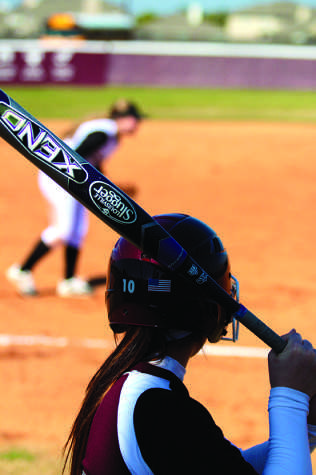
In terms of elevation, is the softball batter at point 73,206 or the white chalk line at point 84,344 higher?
the softball batter at point 73,206

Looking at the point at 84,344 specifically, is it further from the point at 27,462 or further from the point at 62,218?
the point at 27,462

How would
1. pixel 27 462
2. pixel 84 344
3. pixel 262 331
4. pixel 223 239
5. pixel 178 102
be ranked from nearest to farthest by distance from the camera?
pixel 262 331 < pixel 27 462 < pixel 84 344 < pixel 223 239 < pixel 178 102

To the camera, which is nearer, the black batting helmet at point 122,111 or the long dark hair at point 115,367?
the long dark hair at point 115,367

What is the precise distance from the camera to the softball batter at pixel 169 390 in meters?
1.47

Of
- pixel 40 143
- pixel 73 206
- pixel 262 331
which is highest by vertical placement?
pixel 73 206

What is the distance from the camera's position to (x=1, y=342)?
5.83 meters

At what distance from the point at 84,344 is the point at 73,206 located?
174 cm

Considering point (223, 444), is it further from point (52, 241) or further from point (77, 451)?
point (52, 241)

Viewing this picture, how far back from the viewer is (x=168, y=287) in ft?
5.58

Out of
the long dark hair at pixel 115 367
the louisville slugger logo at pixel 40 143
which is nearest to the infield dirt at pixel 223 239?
the long dark hair at pixel 115 367

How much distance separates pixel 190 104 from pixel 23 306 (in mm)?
17385

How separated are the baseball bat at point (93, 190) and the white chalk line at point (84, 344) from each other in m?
4.17

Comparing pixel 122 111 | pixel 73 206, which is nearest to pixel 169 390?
pixel 73 206

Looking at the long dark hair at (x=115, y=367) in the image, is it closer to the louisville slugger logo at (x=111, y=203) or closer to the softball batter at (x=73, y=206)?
the louisville slugger logo at (x=111, y=203)
